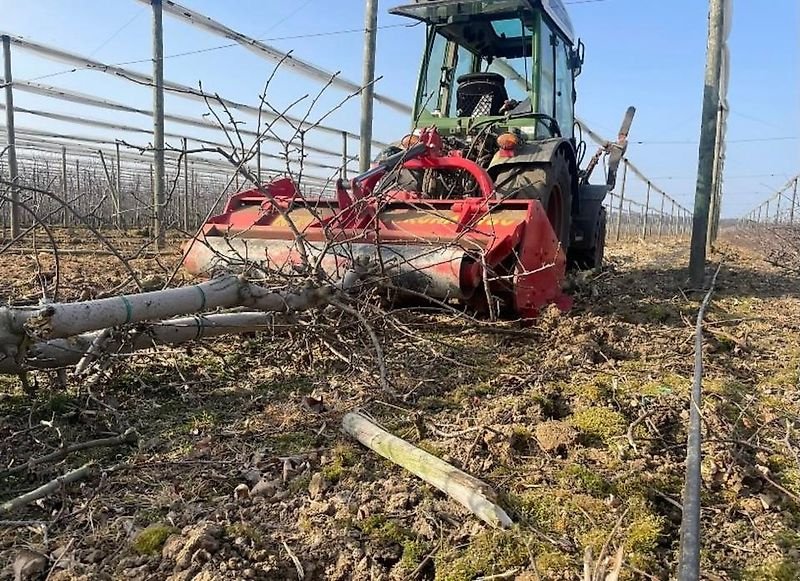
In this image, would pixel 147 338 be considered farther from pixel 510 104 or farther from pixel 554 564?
pixel 510 104

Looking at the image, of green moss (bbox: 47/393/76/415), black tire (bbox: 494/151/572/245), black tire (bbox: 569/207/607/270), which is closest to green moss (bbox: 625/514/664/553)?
green moss (bbox: 47/393/76/415)

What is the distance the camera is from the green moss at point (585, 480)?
199 cm

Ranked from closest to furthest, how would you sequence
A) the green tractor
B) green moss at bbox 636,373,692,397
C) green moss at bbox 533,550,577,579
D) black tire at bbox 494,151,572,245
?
green moss at bbox 533,550,577,579 < green moss at bbox 636,373,692,397 < black tire at bbox 494,151,572,245 < the green tractor

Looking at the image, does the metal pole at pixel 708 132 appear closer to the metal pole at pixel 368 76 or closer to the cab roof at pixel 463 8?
the cab roof at pixel 463 8

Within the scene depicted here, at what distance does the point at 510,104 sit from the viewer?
5.45 meters

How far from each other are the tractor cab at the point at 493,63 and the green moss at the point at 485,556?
4.08 metres

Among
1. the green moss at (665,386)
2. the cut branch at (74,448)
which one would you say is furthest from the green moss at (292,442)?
the green moss at (665,386)

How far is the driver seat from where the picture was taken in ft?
18.7

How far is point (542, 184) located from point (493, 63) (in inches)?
78.4

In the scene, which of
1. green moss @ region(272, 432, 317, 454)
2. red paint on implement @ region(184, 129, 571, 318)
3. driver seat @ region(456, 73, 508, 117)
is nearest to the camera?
green moss @ region(272, 432, 317, 454)

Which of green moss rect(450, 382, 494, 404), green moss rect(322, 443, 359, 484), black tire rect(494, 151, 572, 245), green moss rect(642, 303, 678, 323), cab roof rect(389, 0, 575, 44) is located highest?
cab roof rect(389, 0, 575, 44)

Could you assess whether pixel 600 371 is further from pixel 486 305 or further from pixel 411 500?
pixel 411 500

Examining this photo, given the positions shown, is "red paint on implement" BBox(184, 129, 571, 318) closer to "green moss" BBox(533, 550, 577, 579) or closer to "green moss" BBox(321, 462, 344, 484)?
"green moss" BBox(321, 462, 344, 484)

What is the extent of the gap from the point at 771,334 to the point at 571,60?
351cm
